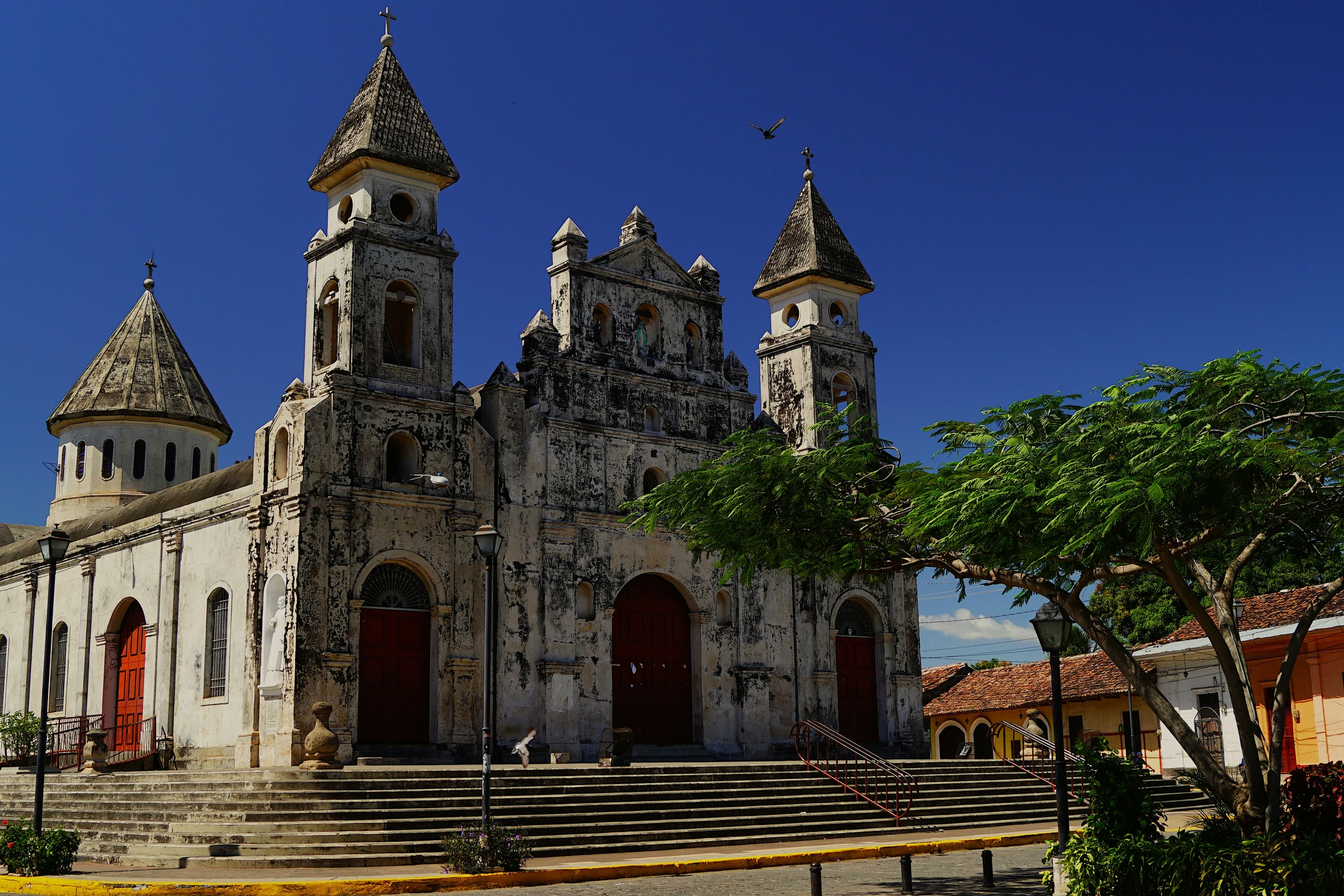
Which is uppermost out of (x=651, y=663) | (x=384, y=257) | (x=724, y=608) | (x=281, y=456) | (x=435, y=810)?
(x=384, y=257)

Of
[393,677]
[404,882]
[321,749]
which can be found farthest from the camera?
[393,677]

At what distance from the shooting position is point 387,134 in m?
25.5

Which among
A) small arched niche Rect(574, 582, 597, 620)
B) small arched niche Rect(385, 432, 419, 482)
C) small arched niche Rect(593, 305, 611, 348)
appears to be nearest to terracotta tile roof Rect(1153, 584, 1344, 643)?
small arched niche Rect(574, 582, 597, 620)

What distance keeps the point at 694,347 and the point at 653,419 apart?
2260 mm

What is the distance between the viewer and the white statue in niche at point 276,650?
23.0 m

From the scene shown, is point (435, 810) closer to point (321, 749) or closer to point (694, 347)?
point (321, 749)

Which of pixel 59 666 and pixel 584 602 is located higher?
pixel 584 602

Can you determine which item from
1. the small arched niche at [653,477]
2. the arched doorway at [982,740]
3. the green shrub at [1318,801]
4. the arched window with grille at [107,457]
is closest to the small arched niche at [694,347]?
the small arched niche at [653,477]

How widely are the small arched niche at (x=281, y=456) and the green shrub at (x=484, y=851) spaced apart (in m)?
10.1

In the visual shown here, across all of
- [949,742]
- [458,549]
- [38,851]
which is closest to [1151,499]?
[38,851]

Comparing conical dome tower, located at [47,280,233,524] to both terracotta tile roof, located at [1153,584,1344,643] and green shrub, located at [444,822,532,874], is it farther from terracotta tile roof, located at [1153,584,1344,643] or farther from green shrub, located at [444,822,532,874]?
terracotta tile roof, located at [1153,584,1344,643]

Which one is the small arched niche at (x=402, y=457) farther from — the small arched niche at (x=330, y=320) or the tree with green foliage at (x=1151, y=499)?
the tree with green foliage at (x=1151, y=499)

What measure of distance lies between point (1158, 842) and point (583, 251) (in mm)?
18579

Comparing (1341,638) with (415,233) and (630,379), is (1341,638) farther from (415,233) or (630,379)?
(415,233)
